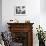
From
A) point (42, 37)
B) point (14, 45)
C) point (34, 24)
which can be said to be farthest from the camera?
point (34, 24)

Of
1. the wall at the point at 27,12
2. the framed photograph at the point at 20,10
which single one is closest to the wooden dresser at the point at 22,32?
the wall at the point at 27,12

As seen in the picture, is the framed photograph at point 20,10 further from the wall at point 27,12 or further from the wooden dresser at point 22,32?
the wooden dresser at point 22,32

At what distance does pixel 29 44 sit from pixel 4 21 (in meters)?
1.32

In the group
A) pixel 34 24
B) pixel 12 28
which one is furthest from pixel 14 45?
pixel 34 24

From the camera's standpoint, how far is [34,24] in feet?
18.2

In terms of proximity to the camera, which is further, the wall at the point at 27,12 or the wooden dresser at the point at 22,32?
the wall at the point at 27,12

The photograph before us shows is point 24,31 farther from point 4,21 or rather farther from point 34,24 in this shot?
point 4,21

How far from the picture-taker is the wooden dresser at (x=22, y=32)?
5.33 metres

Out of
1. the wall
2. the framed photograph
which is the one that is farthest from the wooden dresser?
the framed photograph

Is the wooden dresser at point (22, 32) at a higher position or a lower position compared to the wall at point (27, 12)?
lower

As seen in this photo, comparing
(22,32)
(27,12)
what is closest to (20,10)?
(27,12)

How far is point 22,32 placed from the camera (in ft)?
17.7

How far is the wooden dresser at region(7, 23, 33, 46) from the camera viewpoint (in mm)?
5328

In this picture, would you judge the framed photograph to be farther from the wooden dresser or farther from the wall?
the wooden dresser
